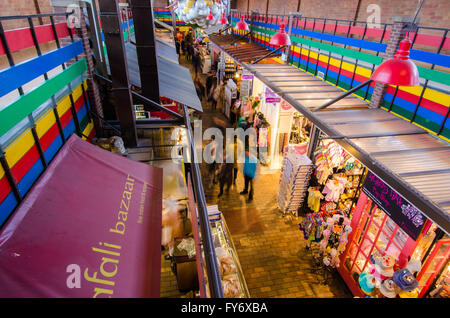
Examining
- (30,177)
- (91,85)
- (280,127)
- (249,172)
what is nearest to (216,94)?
(280,127)

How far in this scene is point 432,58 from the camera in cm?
534

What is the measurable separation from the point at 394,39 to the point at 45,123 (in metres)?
7.52

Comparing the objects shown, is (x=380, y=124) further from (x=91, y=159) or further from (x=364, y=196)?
(x=91, y=159)

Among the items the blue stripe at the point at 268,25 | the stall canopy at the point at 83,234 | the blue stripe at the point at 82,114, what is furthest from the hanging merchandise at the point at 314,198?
the blue stripe at the point at 268,25

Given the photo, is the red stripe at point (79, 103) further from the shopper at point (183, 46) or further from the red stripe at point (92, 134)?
the shopper at point (183, 46)

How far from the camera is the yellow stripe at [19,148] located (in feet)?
10.5

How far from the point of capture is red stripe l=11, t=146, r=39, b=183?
335cm

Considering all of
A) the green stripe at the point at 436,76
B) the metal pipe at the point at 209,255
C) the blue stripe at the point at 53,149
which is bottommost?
the metal pipe at the point at 209,255

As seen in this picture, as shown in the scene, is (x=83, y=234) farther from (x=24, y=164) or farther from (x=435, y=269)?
(x=435, y=269)

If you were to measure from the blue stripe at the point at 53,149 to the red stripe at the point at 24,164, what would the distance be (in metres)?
0.28

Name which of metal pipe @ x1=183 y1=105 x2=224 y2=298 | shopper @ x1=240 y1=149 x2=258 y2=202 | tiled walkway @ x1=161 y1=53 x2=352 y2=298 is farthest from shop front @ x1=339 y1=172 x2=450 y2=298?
metal pipe @ x1=183 y1=105 x2=224 y2=298

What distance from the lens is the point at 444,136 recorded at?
5195 millimetres

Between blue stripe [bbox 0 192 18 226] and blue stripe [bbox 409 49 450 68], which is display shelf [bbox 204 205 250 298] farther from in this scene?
blue stripe [bbox 409 49 450 68]

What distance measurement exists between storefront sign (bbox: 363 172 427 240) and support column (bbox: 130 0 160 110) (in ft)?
18.4
